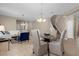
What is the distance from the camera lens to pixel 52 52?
2.65m

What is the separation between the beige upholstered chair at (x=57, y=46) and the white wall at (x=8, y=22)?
3.66 ft

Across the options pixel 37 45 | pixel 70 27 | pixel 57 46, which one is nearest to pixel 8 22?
pixel 37 45

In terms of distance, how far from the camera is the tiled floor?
8.02 ft

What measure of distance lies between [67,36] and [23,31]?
3.83 feet

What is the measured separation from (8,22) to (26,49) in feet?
2.73

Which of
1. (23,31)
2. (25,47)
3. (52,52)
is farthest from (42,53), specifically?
(23,31)

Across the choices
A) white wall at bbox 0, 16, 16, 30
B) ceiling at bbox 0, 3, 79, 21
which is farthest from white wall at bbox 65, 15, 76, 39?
white wall at bbox 0, 16, 16, 30

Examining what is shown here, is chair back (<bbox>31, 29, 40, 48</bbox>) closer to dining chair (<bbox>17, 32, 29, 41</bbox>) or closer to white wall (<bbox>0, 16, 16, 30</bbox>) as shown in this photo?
dining chair (<bbox>17, 32, 29, 41</bbox>)

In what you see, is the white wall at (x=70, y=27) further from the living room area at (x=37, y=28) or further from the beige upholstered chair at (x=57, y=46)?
the beige upholstered chair at (x=57, y=46)

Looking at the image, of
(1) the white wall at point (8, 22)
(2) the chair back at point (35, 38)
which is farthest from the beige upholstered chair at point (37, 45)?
(1) the white wall at point (8, 22)

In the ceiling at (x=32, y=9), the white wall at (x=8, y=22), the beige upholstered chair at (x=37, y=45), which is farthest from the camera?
the beige upholstered chair at (x=37, y=45)

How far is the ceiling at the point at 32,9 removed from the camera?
2.35 meters

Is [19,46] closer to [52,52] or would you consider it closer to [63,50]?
[52,52]

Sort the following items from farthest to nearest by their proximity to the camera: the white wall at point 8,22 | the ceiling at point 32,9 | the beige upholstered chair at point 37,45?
the beige upholstered chair at point 37,45 → the white wall at point 8,22 → the ceiling at point 32,9
